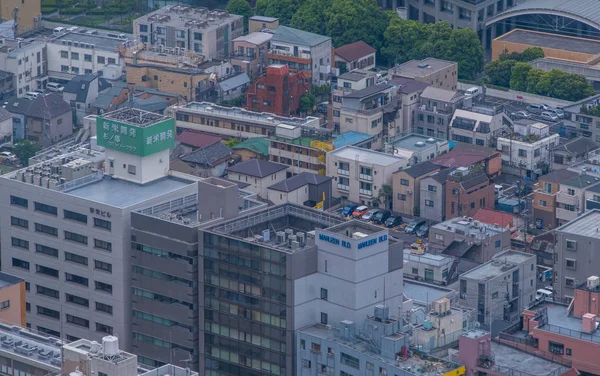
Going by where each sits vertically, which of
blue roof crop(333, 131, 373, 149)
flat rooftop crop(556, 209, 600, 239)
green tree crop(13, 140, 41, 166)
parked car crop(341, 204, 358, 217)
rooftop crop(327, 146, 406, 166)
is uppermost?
flat rooftop crop(556, 209, 600, 239)

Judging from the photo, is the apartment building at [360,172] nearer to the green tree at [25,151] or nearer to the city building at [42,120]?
the green tree at [25,151]

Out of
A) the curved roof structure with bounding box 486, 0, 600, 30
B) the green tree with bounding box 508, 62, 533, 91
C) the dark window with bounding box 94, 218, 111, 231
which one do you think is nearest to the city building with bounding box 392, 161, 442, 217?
the green tree with bounding box 508, 62, 533, 91

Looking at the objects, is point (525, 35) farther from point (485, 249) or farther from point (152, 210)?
point (152, 210)

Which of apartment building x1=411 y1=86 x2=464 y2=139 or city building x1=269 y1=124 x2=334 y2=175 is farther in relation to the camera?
apartment building x1=411 y1=86 x2=464 y2=139

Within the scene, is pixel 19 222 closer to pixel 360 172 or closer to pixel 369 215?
pixel 369 215

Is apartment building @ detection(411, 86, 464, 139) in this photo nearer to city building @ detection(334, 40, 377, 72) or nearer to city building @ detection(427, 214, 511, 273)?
city building @ detection(334, 40, 377, 72)

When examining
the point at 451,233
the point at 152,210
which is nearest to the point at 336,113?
the point at 451,233

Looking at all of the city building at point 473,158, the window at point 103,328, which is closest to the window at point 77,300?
the window at point 103,328
